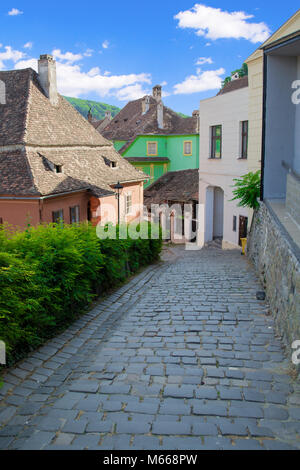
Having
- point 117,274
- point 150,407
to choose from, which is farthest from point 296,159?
point 150,407

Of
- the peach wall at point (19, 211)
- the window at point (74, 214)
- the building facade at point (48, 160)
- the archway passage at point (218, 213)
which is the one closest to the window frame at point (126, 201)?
the building facade at point (48, 160)

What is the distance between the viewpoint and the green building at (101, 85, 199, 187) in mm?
40188

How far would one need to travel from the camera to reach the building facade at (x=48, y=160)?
17.3 meters

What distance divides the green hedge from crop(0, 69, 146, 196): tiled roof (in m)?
8.04

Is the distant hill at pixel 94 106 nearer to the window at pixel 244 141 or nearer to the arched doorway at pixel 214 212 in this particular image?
the arched doorway at pixel 214 212

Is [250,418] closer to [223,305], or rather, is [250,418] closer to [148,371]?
[148,371]

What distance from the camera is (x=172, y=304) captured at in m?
9.56

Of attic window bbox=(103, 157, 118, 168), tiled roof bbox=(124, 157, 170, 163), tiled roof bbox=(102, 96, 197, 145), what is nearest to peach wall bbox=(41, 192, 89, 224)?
attic window bbox=(103, 157, 118, 168)

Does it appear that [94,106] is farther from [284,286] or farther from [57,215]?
[284,286]

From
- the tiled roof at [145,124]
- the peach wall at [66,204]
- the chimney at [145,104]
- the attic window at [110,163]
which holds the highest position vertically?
the chimney at [145,104]

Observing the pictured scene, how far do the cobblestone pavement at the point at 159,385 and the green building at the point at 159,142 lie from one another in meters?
32.2

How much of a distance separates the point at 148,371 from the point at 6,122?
16825 millimetres

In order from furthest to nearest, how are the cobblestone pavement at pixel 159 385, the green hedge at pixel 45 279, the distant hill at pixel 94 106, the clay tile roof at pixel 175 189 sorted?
the distant hill at pixel 94 106
the clay tile roof at pixel 175 189
the green hedge at pixel 45 279
the cobblestone pavement at pixel 159 385

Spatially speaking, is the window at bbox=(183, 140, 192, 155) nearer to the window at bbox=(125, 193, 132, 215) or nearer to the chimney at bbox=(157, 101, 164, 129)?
the chimney at bbox=(157, 101, 164, 129)
